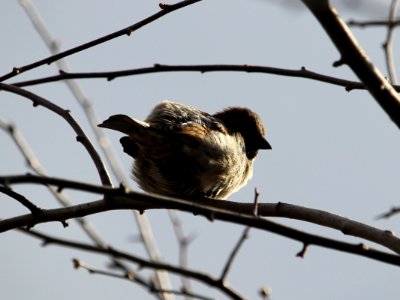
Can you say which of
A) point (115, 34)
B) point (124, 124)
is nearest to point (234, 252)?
point (115, 34)

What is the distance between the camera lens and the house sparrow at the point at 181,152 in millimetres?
5512

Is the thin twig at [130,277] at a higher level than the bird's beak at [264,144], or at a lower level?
lower

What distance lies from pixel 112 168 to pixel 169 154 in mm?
723

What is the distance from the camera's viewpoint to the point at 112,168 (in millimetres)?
4988

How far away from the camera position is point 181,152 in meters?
5.59

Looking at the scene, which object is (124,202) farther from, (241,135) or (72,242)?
(241,135)

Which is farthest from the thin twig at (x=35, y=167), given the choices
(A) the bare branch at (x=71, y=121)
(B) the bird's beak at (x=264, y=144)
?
(B) the bird's beak at (x=264, y=144)

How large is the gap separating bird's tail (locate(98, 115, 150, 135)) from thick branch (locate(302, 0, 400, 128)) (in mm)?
2662

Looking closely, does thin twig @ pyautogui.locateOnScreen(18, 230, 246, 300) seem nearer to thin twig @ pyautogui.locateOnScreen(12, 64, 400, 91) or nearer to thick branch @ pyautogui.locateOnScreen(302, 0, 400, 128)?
thick branch @ pyautogui.locateOnScreen(302, 0, 400, 128)

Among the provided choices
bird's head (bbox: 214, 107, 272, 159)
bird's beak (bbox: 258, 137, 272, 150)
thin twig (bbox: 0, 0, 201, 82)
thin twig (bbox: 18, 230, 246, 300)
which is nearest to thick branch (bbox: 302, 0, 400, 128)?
thin twig (bbox: 18, 230, 246, 300)

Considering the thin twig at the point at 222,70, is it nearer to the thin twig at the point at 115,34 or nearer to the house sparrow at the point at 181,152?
the thin twig at the point at 115,34

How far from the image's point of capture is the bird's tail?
5.22 metres

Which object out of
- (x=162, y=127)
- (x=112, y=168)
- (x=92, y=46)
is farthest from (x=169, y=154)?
(x=92, y=46)

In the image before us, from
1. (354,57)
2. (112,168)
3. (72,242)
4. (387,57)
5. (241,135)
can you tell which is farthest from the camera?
(241,135)
